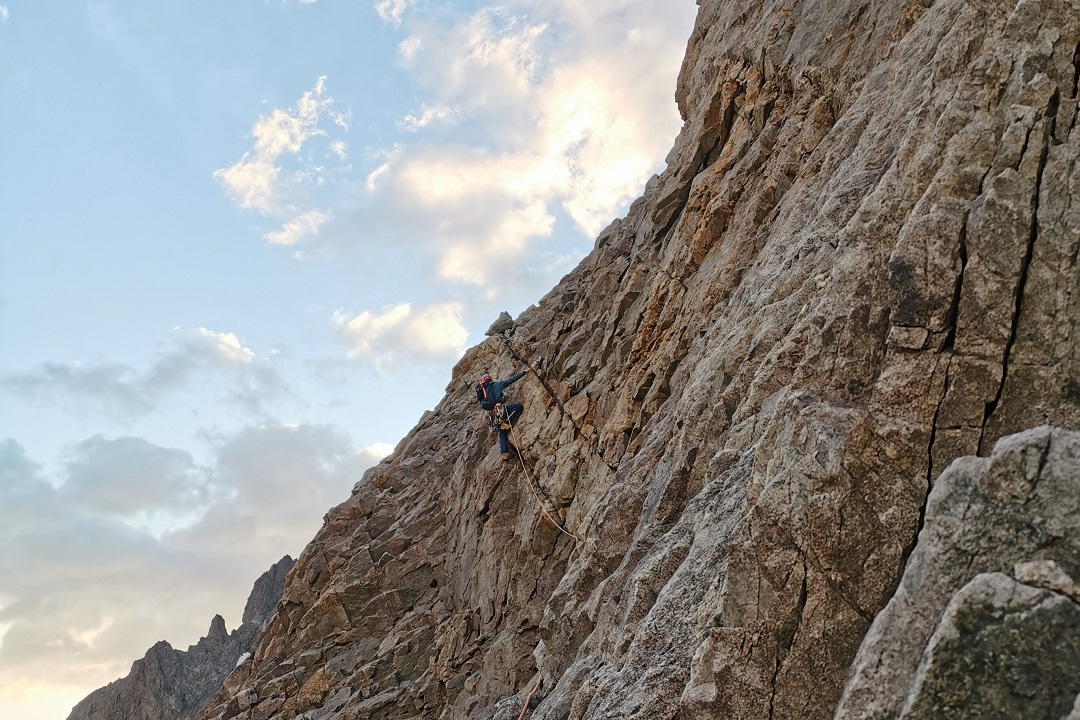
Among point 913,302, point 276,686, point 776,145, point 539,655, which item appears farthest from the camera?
point 276,686

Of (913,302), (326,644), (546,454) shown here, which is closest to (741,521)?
(913,302)

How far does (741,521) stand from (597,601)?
591cm

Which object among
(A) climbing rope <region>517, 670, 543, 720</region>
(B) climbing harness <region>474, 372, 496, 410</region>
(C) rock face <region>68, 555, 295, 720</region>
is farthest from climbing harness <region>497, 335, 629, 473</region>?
(C) rock face <region>68, 555, 295, 720</region>

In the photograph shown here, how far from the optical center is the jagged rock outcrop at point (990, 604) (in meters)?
5.19

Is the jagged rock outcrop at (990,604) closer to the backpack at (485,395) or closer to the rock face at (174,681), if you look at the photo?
the backpack at (485,395)

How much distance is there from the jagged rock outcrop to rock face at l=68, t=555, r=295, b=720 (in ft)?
207

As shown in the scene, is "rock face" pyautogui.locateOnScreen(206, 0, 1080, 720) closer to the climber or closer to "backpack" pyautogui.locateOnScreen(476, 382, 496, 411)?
the climber

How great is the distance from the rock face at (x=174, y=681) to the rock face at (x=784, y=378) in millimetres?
43653

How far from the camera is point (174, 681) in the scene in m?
67.1

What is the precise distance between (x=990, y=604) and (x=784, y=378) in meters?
6.56

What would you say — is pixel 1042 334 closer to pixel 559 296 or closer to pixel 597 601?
pixel 597 601

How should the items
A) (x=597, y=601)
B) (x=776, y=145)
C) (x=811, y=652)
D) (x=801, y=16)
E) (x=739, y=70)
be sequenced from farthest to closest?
(x=739, y=70), (x=801, y=16), (x=776, y=145), (x=597, y=601), (x=811, y=652)

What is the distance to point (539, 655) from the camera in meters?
17.2

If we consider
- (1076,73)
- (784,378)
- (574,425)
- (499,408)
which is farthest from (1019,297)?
(499,408)
